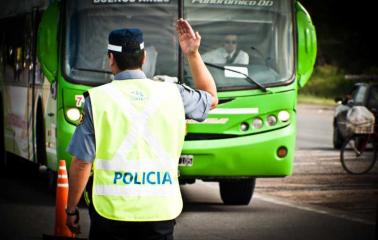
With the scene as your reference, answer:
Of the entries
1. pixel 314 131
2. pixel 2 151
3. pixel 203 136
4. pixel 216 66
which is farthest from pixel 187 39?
pixel 314 131

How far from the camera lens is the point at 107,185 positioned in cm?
591

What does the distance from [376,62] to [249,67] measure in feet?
211

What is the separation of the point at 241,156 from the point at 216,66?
106 centimetres

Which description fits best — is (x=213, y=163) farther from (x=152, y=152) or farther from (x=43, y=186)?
(x=152, y=152)

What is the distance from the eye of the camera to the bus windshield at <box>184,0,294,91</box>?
14062 mm

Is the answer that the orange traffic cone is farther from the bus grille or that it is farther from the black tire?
the black tire

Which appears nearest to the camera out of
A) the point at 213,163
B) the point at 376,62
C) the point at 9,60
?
the point at 213,163

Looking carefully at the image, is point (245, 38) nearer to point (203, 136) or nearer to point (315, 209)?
point (203, 136)

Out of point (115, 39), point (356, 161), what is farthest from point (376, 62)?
point (115, 39)

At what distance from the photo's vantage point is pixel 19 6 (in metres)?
18.0

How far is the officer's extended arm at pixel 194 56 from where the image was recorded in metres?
6.16

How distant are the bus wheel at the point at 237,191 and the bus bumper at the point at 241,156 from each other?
3.29 ft

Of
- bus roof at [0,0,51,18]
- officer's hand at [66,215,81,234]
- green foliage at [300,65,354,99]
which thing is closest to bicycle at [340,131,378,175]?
bus roof at [0,0,51,18]

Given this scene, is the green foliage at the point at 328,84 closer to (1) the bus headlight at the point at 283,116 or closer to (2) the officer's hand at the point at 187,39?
(1) the bus headlight at the point at 283,116
